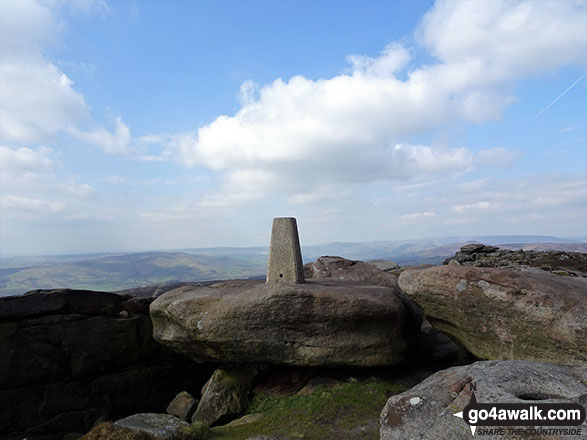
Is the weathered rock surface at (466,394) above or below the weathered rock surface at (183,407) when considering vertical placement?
above

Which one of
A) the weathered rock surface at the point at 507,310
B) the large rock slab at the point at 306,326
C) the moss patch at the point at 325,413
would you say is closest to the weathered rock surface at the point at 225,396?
the moss patch at the point at 325,413

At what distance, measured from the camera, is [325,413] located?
1147 cm

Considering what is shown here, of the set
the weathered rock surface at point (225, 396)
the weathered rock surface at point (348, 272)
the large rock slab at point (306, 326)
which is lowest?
the weathered rock surface at point (225, 396)

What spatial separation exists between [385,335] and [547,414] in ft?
24.0

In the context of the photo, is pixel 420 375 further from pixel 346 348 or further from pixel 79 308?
pixel 79 308

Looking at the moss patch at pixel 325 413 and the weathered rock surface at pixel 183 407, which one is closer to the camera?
the moss patch at pixel 325 413

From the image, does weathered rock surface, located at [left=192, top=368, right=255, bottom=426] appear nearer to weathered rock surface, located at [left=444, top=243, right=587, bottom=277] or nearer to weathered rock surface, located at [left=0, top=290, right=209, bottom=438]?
weathered rock surface, located at [left=0, top=290, right=209, bottom=438]

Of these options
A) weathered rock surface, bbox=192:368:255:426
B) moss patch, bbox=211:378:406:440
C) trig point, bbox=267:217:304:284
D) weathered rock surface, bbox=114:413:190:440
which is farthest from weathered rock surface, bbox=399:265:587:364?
weathered rock surface, bbox=114:413:190:440

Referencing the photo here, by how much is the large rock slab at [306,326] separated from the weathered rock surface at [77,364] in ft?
18.5

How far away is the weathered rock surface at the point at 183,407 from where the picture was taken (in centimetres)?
1532

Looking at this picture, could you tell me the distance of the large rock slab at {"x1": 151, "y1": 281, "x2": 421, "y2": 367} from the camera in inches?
527

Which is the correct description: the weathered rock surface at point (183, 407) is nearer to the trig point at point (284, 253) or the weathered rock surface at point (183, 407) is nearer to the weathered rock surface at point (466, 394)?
the trig point at point (284, 253)

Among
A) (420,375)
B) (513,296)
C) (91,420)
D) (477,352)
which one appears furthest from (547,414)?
(91,420)

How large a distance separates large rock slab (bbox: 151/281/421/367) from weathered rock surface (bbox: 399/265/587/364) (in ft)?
5.19
